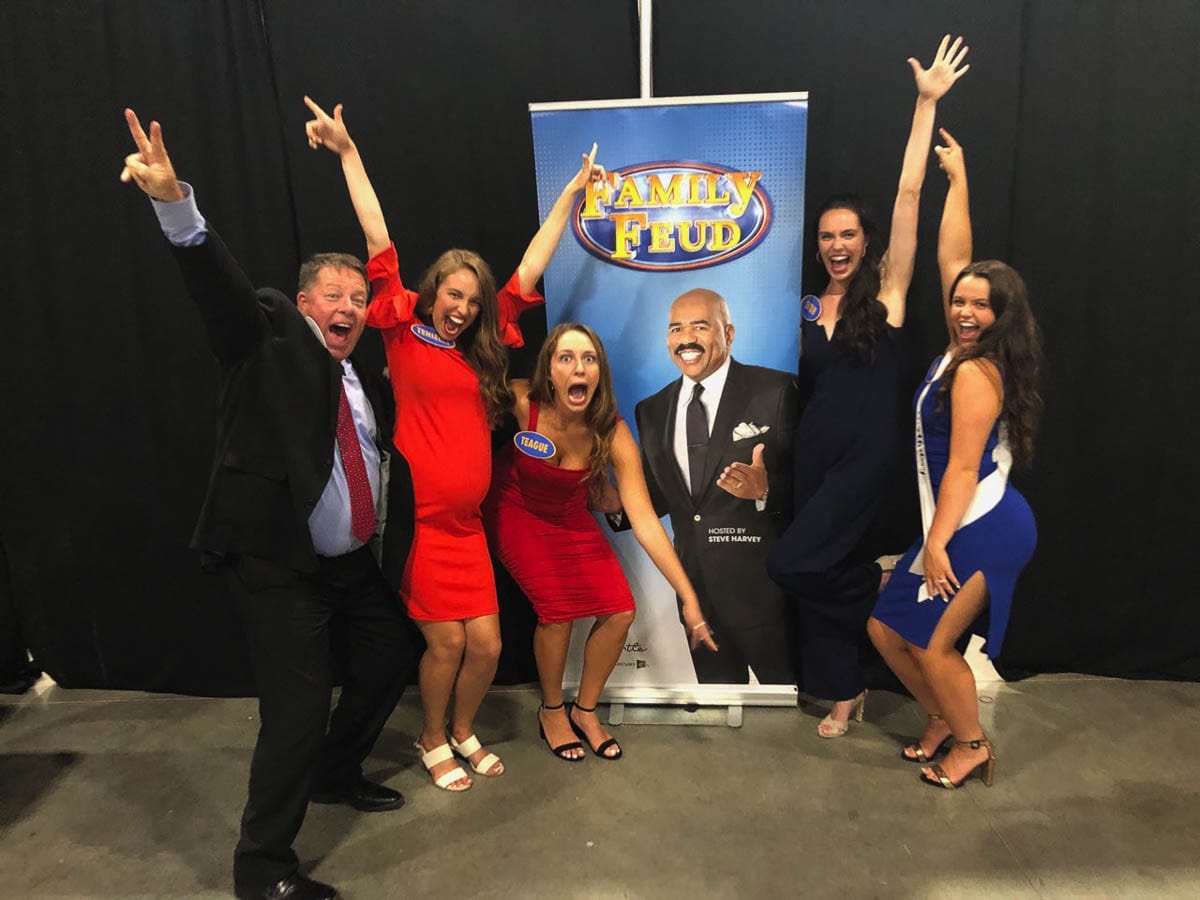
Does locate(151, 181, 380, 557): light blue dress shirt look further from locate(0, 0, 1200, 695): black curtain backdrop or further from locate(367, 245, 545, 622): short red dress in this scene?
locate(0, 0, 1200, 695): black curtain backdrop

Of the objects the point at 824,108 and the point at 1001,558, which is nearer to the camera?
the point at 1001,558

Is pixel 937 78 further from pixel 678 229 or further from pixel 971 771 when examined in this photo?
pixel 971 771

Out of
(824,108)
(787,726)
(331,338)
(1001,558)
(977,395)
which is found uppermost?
(824,108)

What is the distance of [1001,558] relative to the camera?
2.38m

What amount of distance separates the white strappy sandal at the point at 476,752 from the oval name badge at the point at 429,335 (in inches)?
55.3

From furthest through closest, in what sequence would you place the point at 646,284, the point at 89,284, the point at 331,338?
1. the point at 89,284
2. the point at 646,284
3. the point at 331,338

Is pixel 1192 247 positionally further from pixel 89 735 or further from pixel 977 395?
pixel 89 735

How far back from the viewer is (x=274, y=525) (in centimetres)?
193

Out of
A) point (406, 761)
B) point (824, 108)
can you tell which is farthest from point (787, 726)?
point (824, 108)

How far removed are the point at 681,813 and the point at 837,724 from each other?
30.6 inches

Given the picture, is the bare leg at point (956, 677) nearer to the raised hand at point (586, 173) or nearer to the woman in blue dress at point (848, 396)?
the woman in blue dress at point (848, 396)

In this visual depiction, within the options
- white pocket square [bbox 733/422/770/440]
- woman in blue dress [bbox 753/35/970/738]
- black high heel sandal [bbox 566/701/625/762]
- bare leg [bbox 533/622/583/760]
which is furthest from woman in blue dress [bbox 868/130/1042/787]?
bare leg [bbox 533/622/583/760]

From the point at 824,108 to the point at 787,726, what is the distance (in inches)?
93.6

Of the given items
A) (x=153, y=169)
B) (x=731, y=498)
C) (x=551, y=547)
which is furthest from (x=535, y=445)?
(x=153, y=169)
